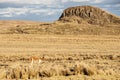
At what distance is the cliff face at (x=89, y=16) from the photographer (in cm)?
11987

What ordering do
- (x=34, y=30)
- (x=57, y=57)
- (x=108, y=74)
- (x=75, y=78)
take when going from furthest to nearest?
(x=34, y=30) → (x=57, y=57) → (x=108, y=74) → (x=75, y=78)

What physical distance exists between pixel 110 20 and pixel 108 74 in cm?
10543

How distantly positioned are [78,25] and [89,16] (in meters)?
18.3

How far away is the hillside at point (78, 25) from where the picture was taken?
9738 centimetres

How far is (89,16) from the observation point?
405 feet

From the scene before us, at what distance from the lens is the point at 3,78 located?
613 inches

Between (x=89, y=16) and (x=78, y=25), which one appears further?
(x=89, y=16)

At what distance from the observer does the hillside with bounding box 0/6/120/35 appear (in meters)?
97.4

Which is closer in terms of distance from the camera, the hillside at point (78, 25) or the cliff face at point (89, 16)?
the hillside at point (78, 25)

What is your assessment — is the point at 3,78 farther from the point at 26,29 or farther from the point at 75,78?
the point at 26,29

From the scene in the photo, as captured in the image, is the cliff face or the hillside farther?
the cliff face

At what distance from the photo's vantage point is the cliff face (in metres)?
120

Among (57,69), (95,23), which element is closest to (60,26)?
(95,23)

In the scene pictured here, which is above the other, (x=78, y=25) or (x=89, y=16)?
(x=89, y=16)
